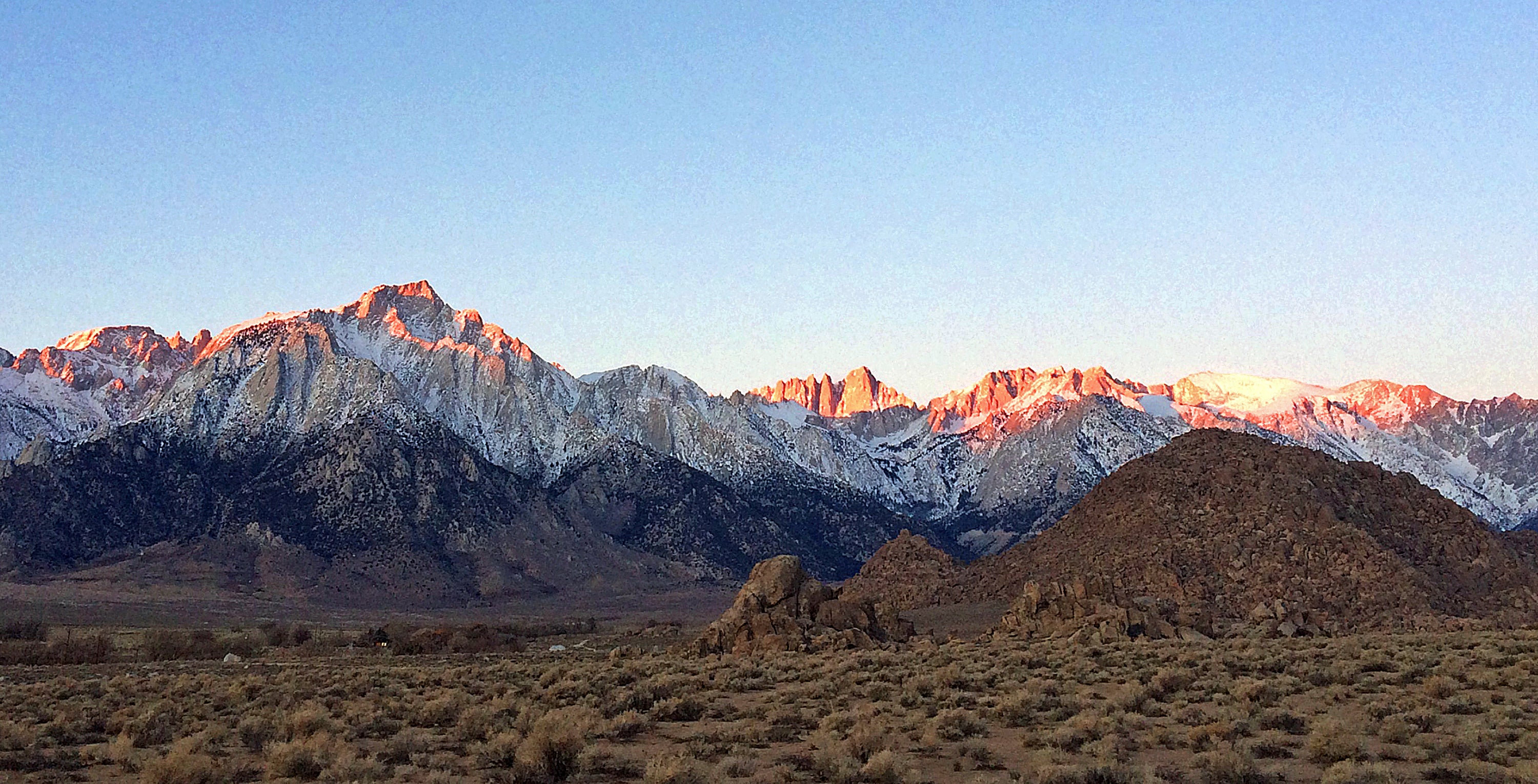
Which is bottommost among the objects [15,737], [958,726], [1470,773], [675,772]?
[1470,773]

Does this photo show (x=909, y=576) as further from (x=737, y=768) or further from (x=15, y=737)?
(x=737, y=768)

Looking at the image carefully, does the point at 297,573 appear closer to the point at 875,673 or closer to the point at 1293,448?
the point at 1293,448

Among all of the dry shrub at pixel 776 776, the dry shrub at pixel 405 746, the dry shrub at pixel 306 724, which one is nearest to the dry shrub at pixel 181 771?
the dry shrub at pixel 405 746

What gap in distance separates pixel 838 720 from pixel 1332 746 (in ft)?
33.9

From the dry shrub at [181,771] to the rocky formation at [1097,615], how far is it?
140ft

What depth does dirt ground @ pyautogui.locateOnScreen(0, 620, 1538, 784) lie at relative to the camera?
80.3 feet

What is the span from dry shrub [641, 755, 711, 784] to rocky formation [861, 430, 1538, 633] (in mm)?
48194

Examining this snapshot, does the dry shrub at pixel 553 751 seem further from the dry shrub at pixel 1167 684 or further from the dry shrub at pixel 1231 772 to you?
the dry shrub at pixel 1167 684

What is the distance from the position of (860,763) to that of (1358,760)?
369 inches

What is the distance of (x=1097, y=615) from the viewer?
66.8m

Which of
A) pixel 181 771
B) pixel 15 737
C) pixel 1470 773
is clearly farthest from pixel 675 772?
pixel 15 737

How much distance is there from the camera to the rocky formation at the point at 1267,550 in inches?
3140

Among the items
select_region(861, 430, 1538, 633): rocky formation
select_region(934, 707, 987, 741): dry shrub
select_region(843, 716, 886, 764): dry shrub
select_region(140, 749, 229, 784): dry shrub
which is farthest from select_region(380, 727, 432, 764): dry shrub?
select_region(861, 430, 1538, 633): rocky formation

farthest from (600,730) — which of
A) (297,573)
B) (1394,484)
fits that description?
(297,573)
